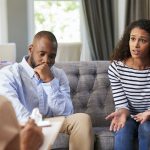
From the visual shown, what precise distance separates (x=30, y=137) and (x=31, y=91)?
1008mm

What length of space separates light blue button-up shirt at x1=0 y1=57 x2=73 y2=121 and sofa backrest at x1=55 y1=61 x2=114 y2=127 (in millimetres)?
417

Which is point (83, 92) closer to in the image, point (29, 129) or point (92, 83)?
point (92, 83)

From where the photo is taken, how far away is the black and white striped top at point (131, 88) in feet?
7.35

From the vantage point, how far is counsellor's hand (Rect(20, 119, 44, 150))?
789mm

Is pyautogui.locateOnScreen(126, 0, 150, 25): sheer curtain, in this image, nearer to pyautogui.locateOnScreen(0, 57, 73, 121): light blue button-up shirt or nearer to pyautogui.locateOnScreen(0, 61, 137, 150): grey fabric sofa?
pyautogui.locateOnScreen(0, 61, 137, 150): grey fabric sofa

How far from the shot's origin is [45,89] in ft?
6.57

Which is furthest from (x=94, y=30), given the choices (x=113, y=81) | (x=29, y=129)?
(x=29, y=129)

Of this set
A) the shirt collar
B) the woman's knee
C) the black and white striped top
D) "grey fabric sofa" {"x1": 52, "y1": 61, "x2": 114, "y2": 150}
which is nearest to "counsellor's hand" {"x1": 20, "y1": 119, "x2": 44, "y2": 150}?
the shirt collar

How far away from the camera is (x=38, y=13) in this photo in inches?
206

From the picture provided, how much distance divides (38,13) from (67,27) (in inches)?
20.2

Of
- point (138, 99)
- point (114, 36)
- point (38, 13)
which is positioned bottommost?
point (138, 99)

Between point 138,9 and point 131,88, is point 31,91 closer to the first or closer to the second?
point 131,88

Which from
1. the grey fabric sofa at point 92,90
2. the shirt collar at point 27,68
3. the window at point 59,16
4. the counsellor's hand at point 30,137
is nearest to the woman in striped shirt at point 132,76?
the grey fabric sofa at point 92,90

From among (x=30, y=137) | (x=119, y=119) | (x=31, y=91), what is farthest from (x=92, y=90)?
(x=30, y=137)
